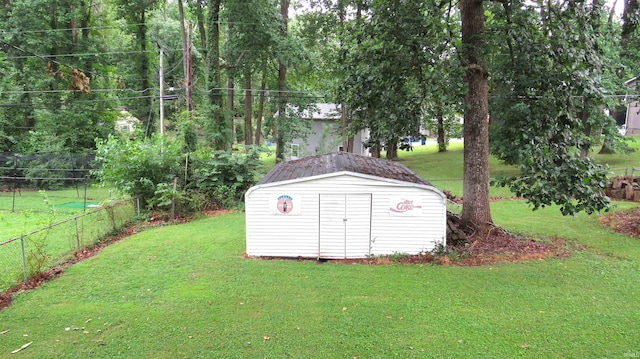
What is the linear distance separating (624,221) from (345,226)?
8858 millimetres

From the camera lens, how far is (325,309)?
19.1ft

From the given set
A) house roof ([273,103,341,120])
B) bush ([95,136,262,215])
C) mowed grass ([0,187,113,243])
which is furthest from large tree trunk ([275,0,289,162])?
mowed grass ([0,187,113,243])

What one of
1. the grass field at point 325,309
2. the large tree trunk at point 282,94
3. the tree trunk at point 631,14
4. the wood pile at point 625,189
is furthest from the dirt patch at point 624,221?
the large tree trunk at point 282,94

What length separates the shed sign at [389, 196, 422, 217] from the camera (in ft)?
26.9

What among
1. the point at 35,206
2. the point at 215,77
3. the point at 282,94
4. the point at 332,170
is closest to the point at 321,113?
the point at 282,94

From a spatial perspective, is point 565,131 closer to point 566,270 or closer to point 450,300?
point 566,270

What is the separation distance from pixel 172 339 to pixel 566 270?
7.28 metres

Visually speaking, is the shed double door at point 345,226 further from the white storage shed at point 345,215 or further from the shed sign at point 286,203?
the shed sign at point 286,203

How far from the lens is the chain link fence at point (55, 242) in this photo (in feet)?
23.9

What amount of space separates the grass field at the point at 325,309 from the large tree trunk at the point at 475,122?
1849 mm

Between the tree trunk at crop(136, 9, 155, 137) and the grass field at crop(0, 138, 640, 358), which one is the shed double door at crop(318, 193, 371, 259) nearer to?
the grass field at crop(0, 138, 640, 358)

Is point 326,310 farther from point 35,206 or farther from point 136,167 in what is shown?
point 35,206

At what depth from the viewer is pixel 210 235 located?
1087 centimetres

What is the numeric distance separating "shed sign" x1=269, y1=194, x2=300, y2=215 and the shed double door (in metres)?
0.56
